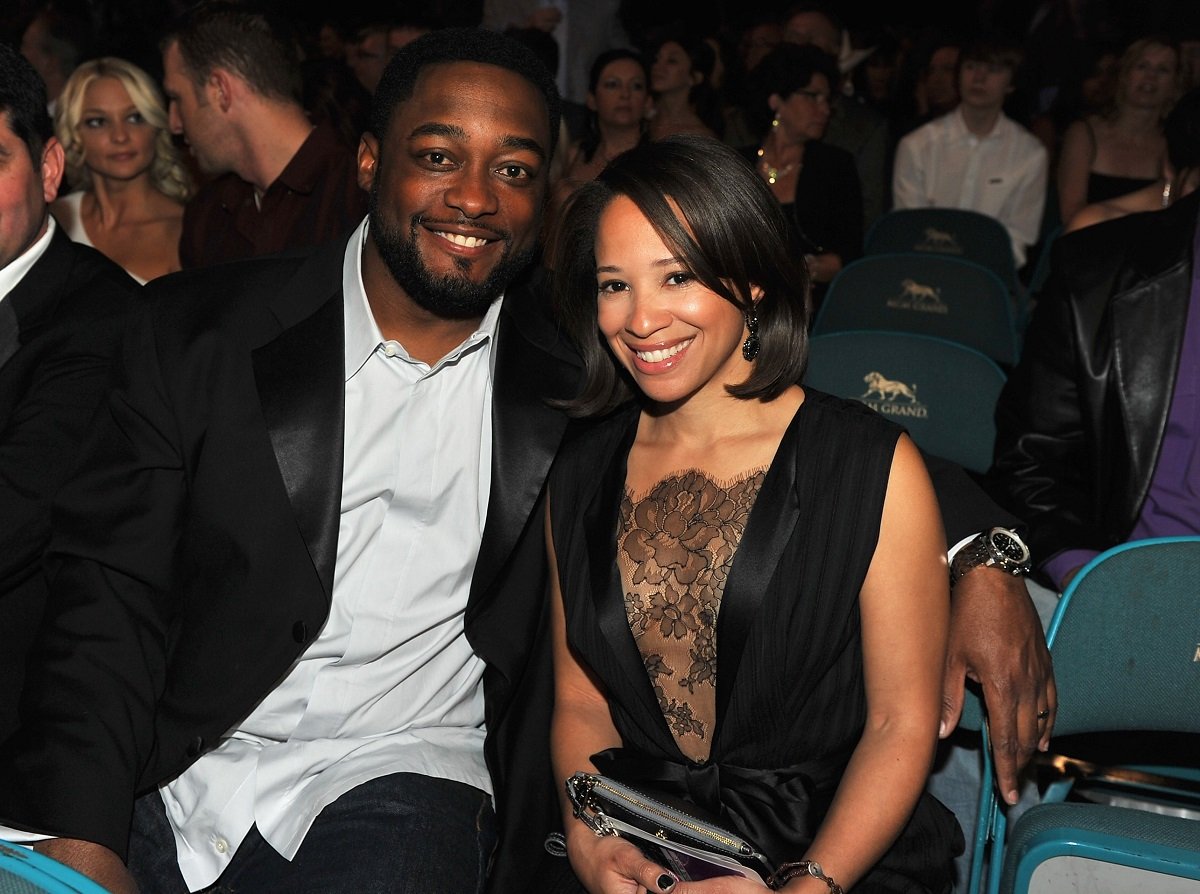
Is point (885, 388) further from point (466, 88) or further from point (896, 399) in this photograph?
point (466, 88)

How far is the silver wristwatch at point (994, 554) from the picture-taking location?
186 cm

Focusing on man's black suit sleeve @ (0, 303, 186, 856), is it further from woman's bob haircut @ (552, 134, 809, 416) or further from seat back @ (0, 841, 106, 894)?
woman's bob haircut @ (552, 134, 809, 416)

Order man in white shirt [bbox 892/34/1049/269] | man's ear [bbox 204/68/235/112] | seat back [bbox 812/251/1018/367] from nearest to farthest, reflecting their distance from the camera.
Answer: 1. man's ear [bbox 204/68/235/112]
2. seat back [bbox 812/251/1018/367]
3. man in white shirt [bbox 892/34/1049/269]

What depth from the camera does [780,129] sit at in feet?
17.8

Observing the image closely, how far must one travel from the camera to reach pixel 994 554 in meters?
1.88

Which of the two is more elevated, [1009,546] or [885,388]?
[885,388]

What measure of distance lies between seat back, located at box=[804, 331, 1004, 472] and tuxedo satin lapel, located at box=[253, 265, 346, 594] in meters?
1.71

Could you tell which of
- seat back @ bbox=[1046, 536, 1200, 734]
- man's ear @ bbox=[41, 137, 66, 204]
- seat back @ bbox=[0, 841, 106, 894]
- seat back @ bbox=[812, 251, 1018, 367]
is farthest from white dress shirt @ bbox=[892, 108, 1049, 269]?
seat back @ bbox=[0, 841, 106, 894]

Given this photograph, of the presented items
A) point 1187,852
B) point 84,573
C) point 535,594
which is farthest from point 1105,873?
point 84,573

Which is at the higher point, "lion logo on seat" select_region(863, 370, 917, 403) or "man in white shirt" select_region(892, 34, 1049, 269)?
"man in white shirt" select_region(892, 34, 1049, 269)

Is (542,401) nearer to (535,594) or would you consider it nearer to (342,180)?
(535,594)

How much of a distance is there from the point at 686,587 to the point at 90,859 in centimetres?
92

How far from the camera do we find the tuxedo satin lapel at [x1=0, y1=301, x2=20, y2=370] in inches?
83.5

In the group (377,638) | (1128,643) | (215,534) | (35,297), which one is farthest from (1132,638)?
(35,297)
